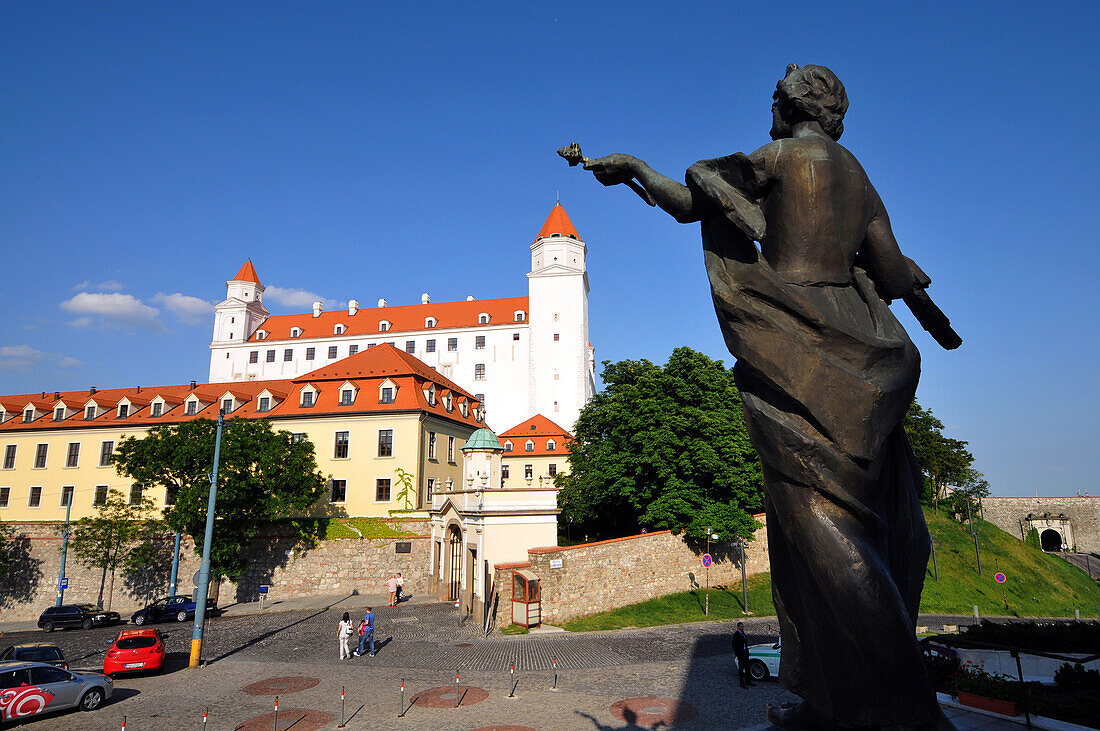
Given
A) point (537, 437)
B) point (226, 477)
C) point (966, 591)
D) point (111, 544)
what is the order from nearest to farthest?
point (226, 477), point (111, 544), point (966, 591), point (537, 437)

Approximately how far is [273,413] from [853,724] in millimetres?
44274

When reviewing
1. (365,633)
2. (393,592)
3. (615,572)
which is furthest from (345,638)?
(393,592)

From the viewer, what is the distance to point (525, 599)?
22312 millimetres

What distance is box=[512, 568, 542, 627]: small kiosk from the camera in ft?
73.1

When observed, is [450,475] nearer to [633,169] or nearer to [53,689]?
[53,689]

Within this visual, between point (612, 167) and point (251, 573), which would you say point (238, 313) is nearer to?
point (251, 573)

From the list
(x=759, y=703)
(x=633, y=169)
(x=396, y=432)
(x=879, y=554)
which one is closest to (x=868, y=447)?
(x=879, y=554)

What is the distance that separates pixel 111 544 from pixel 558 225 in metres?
52.9

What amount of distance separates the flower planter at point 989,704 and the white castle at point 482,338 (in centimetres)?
5938

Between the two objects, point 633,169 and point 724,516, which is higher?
point 633,169

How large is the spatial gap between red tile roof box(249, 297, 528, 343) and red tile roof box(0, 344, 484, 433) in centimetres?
2389

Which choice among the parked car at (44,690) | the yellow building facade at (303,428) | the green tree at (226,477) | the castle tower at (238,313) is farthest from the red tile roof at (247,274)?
the parked car at (44,690)

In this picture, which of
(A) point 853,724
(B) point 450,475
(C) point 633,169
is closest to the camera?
(A) point 853,724

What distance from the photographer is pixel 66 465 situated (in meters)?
46.4
